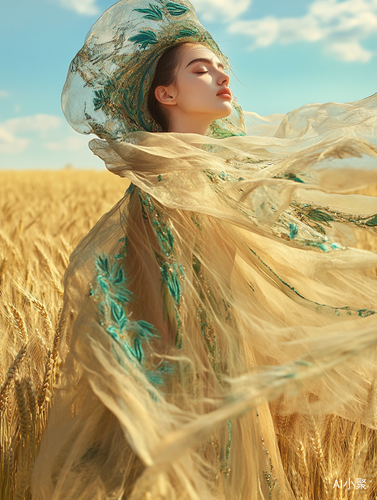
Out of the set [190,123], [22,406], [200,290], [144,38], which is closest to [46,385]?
[22,406]

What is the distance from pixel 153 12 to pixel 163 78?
13 centimetres

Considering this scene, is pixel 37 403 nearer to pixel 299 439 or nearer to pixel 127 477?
pixel 127 477

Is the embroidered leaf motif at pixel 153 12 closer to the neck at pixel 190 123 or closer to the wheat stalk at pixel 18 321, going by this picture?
the neck at pixel 190 123

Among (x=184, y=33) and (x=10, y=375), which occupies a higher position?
(x=184, y=33)

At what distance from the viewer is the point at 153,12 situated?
0.87 m

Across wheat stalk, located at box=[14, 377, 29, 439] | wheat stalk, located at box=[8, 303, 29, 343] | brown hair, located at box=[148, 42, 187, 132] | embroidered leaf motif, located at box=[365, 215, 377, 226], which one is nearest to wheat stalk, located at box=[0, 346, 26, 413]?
wheat stalk, located at box=[14, 377, 29, 439]

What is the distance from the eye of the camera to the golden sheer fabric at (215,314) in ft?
1.85

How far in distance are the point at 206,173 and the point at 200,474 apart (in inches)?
19.3

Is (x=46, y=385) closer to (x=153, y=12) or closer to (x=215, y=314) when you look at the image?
(x=215, y=314)

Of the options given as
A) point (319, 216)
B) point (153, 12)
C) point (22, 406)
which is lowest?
point (22, 406)

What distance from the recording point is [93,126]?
880 mm

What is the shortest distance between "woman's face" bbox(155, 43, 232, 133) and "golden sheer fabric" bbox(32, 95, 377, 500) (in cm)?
13

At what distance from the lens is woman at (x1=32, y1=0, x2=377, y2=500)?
22.8 inches

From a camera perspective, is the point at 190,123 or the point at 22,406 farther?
the point at 190,123
